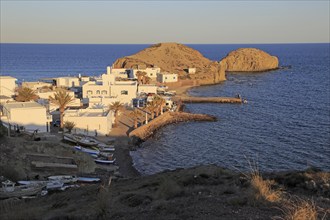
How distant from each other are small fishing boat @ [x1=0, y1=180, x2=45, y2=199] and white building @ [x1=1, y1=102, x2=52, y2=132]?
15.0m

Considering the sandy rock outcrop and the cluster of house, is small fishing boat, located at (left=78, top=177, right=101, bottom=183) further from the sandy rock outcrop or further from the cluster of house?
the sandy rock outcrop

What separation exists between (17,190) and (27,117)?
1617 centimetres

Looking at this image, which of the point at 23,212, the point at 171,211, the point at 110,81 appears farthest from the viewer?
the point at 110,81

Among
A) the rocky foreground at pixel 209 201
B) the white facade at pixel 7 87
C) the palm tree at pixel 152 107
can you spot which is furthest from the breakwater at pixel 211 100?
the rocky foreground at pixel 209 201

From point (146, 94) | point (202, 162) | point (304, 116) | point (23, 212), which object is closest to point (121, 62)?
point (146, 94)

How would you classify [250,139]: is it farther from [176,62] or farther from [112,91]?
[176,62]

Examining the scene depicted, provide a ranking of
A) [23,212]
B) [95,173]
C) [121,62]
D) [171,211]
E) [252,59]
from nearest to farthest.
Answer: [171,211], [23,212], [95,173], [121,62], [252,59]

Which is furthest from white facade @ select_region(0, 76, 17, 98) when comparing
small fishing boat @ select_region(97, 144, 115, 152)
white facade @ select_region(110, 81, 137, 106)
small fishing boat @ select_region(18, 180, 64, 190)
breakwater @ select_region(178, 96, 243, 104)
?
small fishing boat @ select_region(18, 180, 64, 190)

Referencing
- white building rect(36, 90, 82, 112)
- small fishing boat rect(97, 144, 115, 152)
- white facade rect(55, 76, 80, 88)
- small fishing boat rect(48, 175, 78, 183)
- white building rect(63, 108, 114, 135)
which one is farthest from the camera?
white facade rect(55, 76, 80, 88)

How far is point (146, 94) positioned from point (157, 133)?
19773mm

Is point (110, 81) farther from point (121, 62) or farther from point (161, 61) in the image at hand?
point (161, 61)

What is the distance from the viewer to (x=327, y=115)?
5453 centimetres

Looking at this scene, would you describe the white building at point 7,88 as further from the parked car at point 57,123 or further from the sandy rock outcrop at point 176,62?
the sandy rock outcrop at point 176,62

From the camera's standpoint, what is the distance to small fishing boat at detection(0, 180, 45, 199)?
1952 centimetres
